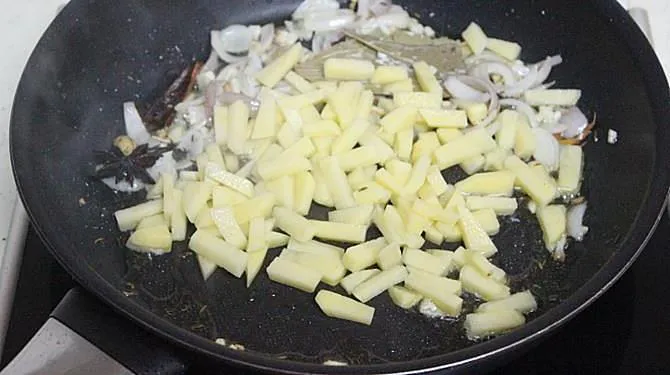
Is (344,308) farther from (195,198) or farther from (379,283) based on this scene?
(195,198)

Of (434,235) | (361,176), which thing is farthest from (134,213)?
(434,235)

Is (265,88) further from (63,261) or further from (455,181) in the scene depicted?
(63,261)

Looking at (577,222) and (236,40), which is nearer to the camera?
(577,222)

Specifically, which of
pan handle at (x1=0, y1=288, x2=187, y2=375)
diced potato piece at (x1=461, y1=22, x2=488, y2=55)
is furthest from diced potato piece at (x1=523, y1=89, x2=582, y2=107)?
pan handle at (x1=0, y1=288, x2=187, y2=375)

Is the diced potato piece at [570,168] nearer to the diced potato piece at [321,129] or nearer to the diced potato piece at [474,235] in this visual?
the diced potato piece at [474,235]

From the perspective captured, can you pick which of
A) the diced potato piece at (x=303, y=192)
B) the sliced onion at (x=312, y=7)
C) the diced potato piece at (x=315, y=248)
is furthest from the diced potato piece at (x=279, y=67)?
the diced potato piece at (x=315, y=248)

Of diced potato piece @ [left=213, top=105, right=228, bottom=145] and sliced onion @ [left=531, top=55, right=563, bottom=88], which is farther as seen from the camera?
sliced onion @ [left=531, top=55, right=563, bottom=88]

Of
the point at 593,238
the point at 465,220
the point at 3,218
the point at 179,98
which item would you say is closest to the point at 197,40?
the point at 179,98

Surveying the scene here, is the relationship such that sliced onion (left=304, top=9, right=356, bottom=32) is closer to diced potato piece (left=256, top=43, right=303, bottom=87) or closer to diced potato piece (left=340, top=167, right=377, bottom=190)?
diced potato piece (left=256, top=43, right=303, bottom=87)
